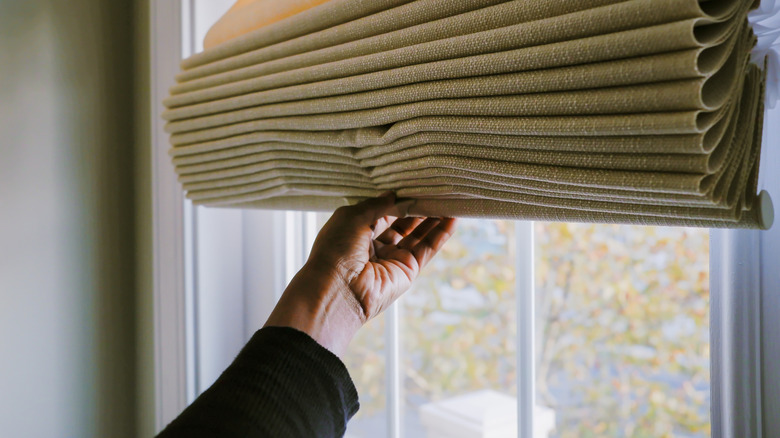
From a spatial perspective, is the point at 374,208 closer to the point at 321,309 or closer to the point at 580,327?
the point at 321,309

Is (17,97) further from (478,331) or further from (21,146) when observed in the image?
(478,331)

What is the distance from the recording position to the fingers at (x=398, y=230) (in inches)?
30.6

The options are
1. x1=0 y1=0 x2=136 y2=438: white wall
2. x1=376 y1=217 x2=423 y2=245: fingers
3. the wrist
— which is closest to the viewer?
the wrist

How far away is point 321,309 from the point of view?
666 millimetres

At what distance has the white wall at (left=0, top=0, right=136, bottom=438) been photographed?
107cm

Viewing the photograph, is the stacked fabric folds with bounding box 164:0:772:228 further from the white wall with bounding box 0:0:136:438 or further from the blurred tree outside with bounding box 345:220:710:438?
the white wall with bounding box 0:0:136:438

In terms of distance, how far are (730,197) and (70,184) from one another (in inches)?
44.5

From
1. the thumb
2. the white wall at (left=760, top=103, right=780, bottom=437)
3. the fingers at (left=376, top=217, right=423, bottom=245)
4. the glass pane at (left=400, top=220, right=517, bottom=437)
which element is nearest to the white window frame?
the glass pane at (left=400, top=220, right=517, bottom=437)

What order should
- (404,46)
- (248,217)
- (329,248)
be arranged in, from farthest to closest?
(248,217) → (329,248) → (404,46)

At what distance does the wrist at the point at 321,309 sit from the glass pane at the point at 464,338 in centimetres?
30

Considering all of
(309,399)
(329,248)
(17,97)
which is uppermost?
(17,97)

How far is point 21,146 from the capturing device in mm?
1071

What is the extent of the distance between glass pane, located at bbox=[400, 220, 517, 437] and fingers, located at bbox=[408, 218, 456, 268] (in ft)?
0.57

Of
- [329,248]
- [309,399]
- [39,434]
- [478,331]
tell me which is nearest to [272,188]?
[329,248]
